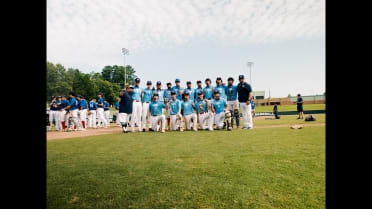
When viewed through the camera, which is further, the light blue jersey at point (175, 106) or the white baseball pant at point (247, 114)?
the light blue jersey at point (175, 106)

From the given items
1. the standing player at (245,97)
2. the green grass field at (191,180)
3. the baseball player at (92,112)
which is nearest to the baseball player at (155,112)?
the standing player at (245,97)

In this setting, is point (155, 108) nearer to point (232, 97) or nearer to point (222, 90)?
point (222, 90)

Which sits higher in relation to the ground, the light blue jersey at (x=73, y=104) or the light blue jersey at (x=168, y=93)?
the light blue jersey at (x=168, y=93)

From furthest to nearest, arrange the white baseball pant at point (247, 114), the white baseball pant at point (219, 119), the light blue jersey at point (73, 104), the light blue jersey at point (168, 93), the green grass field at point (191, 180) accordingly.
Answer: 1. the light blue jersey at point (73, 104)
2. the light blue jersey at point (168, 93)
3. the white baseball pant at point (219, 119)
4. the white baseball pant at point (247, 114)
5. the green grass field at point (191, 180)

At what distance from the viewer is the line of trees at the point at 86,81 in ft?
182

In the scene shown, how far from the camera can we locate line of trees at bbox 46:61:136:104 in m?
55.6

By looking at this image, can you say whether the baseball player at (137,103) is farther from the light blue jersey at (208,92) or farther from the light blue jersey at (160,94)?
the light blue jersey at (208,92)

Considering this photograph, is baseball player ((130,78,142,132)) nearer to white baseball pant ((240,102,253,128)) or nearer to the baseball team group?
the baseball team group

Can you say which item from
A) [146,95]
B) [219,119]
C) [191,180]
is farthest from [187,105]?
[191,180]

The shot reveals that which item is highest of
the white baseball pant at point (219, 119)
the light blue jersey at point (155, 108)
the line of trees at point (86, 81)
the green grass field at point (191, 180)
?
the line of trees at point (86, 81)

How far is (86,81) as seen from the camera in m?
55.3

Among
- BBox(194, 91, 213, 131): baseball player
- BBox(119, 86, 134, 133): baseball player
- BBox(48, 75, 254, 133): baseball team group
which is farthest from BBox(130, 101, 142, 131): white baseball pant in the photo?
BBox(194, 91, 213, 131): baseball player
